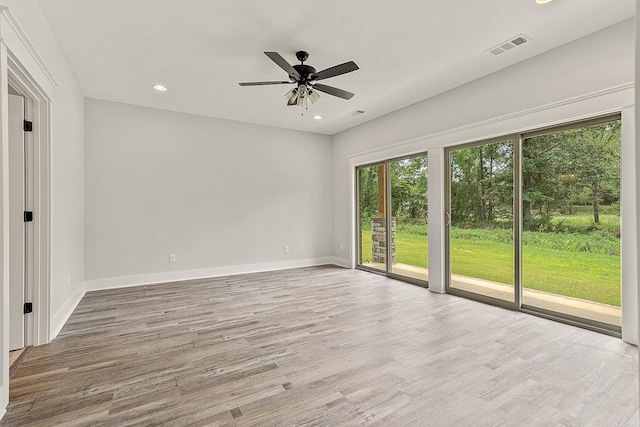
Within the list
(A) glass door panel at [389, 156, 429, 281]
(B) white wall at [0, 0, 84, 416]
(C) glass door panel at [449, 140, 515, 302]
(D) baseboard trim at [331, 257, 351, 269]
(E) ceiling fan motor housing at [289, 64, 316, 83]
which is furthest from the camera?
(D) baseboard trim at [331, 257, 351, 269]

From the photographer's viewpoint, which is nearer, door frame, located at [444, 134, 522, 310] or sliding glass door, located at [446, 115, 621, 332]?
sliding glass door, located at [446, 115, 621, 332]

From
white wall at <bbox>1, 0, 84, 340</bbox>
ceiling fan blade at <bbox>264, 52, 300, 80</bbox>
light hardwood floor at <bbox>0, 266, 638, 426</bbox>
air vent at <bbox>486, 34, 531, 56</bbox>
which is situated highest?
air vent at <bbox>486, 34, 531, 56</bbox>

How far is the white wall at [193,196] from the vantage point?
15.1 ft

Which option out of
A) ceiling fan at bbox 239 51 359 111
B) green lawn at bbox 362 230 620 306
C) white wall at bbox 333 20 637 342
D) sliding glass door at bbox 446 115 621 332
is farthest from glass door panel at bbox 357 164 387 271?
ceiling fan at bbox 239 51 359 111

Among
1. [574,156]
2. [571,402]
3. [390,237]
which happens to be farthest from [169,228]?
[574,156]

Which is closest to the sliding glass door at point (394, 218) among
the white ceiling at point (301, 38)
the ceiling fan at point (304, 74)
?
the white ceiling at point (301, 38)

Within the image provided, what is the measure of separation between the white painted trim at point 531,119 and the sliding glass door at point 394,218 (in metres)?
0.29

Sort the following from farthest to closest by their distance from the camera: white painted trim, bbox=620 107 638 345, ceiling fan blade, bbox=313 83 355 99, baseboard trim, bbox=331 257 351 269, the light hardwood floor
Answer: baseboard trim, bbox=331 257 351 269
ceiling fan blade, bbox=313 83 355 99
white painted trim, bbox=620 107 638 345
the light hardwood floor

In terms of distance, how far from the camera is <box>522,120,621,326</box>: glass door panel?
2.99m

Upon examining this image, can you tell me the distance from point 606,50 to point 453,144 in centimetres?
171

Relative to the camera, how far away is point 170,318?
11.0 feet

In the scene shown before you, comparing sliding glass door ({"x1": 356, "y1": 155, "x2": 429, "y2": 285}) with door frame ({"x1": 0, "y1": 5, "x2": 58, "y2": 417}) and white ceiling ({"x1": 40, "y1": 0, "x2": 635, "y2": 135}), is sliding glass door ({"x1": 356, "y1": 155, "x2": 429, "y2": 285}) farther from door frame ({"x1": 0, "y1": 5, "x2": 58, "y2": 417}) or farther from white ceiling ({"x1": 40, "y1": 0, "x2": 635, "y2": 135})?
door frame ({"x1": 0, "y1": 5, "x2": 58, "y2": 417})

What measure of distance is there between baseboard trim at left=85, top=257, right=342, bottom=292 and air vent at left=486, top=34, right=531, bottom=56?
465 cm

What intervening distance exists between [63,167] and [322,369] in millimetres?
3332
